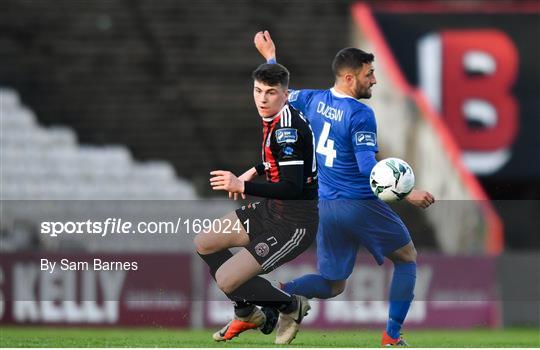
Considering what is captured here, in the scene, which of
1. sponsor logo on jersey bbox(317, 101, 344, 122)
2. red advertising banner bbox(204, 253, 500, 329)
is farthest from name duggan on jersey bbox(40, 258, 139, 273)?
red advertising banner bbox(204, 253, 500, 329)

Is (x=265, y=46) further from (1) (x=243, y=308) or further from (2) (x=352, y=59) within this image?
(1) (x=243, y=308)

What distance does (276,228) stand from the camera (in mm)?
6812

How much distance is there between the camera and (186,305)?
46.9 ft

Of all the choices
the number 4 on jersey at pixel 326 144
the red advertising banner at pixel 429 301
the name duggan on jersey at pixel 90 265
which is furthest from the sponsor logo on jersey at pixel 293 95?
the red advertising banner at pixel 429 301

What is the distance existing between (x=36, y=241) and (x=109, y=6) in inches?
220

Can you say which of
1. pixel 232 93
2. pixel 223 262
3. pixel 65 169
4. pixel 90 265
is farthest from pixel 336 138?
pixel 232 93

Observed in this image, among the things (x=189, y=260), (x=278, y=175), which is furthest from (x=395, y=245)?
(x=189, y=260)

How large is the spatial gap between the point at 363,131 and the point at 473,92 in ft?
36.4

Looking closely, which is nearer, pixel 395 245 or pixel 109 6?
pixel 395 245

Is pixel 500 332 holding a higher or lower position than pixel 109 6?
lower

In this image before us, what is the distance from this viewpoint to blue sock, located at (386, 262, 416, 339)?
23.7 ft

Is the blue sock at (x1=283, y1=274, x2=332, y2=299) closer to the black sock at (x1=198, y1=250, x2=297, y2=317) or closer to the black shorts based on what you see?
the black sock at (x1=198, y1=250, x2=297, y2=317)

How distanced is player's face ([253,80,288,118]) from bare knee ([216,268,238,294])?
0.88 meters

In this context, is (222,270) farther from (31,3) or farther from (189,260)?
(31,3)
